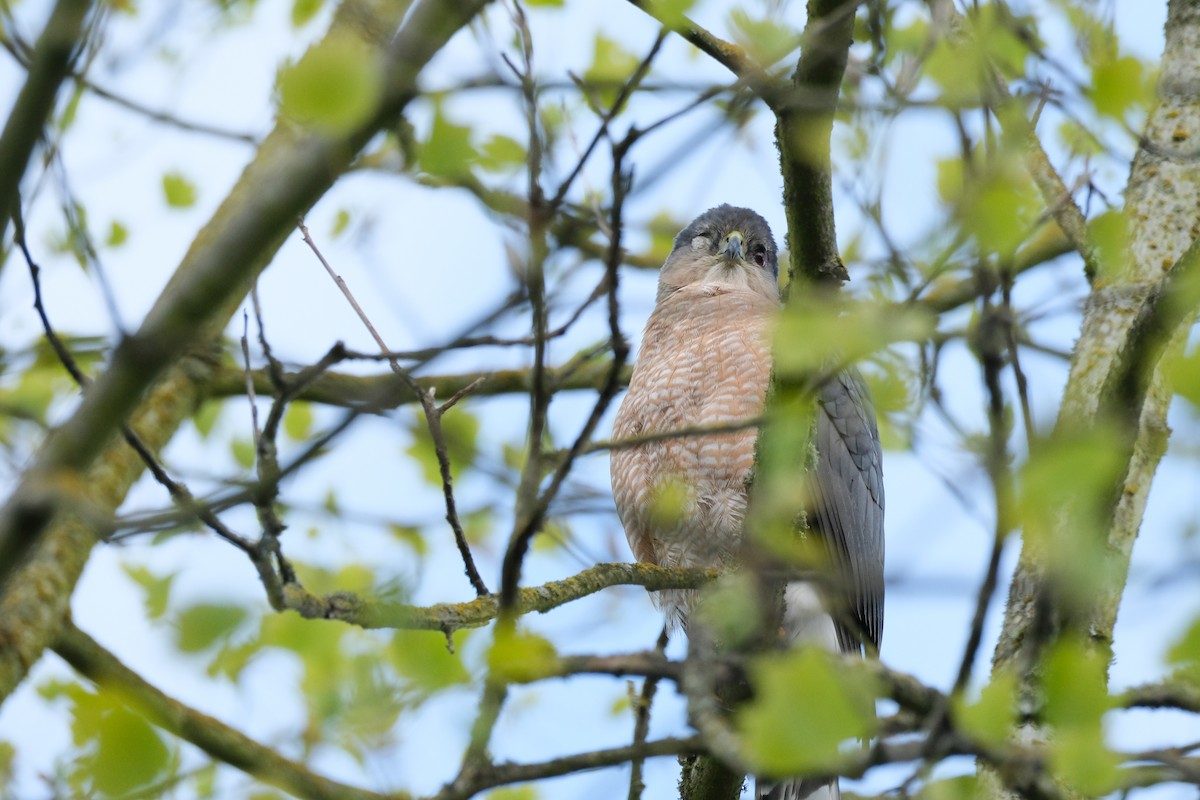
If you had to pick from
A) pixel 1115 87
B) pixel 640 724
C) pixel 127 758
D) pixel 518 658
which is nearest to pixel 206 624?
pixel 127 758

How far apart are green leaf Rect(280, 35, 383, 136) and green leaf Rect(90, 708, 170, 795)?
1.36m

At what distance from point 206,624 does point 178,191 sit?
4.67 metres

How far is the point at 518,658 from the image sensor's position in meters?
2.30

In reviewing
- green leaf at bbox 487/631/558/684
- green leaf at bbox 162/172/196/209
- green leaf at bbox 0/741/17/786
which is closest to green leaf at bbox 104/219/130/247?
green leaf at bbox 162/172/196/209

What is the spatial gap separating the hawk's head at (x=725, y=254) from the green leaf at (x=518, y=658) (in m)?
4.78

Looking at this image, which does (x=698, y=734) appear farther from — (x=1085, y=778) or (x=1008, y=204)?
(x=1008, y=204)

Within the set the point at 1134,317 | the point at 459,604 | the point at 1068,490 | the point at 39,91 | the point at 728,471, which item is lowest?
the point at 1068,490

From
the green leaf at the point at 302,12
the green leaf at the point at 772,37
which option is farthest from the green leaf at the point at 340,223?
the green leaf at the point at 772,37

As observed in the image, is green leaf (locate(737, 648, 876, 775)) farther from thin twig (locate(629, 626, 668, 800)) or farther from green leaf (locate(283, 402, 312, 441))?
green leaf (locate(283, 402, 312, 441))

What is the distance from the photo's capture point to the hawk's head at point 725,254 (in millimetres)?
7184

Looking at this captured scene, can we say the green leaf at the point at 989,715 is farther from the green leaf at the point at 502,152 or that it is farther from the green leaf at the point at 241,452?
the green leaf at the point at 241,452

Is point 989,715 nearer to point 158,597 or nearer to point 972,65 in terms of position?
point 972,65

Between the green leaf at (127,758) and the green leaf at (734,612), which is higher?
the green leaf at (734,612)

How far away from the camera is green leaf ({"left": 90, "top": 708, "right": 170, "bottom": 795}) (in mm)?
2568
